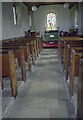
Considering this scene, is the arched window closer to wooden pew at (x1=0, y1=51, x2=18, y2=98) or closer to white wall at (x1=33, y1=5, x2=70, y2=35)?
white wall at (x1=33, y1=5, x2=70, y2=35)

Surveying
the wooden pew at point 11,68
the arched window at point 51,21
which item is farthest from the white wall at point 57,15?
the wooden pew at point 11,68

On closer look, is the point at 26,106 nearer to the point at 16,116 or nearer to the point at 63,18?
the point at 16,116

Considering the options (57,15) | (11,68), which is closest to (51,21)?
(57,15)

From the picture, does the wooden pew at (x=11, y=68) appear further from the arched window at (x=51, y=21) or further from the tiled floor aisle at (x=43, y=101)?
the arched window at (x=51, y=21)

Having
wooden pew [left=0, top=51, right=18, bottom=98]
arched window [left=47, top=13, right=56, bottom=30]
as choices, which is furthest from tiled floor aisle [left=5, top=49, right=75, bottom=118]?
arched window [left=47, top=13, right=56, bottom=30]

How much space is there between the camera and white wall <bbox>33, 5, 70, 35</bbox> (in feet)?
43.6

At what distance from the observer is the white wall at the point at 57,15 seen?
13.3 metres

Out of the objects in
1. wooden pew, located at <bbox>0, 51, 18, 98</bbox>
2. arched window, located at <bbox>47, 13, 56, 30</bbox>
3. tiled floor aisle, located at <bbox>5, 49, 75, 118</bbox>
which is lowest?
tiled floor aisle, located at <bbox>5, 49, 75, 118</bbox>

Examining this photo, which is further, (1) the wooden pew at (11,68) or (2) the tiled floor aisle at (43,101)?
(1) the wooden pew at (11,68)

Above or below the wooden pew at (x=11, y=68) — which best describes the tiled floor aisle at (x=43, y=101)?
below

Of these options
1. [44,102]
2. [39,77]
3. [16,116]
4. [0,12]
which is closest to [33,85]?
[39,77]

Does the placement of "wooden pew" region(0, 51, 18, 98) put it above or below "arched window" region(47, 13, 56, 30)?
below

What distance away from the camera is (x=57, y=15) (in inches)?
530

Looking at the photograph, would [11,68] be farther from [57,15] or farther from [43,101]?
[57,15]
